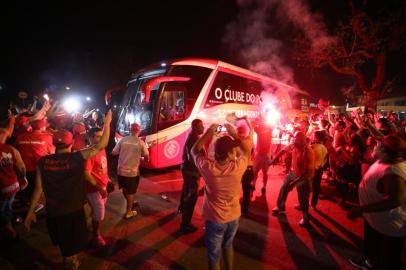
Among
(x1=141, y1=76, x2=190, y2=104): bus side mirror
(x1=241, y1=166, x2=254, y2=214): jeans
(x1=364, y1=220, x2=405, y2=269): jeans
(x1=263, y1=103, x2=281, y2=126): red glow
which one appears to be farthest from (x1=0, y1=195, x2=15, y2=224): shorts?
(x1=263, y1=103, x2=281, y2=126): red glow

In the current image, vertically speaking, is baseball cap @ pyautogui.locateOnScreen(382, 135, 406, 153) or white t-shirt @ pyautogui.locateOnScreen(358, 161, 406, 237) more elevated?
baseball cap @ pyautogui.locateOnScreen(382, 135, 406, 153)

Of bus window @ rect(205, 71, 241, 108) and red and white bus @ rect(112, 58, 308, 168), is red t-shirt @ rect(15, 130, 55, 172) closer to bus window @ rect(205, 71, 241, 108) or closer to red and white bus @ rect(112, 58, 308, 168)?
red and white bus @ rect(112, 58, 308, 168)

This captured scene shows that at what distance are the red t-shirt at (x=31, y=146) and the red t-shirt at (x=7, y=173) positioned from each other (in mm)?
991

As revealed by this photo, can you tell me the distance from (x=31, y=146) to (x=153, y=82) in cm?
328

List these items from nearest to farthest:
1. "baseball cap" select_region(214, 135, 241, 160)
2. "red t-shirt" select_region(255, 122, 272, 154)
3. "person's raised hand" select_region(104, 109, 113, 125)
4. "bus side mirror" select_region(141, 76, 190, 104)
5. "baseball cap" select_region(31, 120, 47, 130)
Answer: "baseball cap" select_region(214, 135, 241, 160) < "person's raised hand" select_region(104, 109, 113, 125) < "baseball cap" select_region(31, 120, 47, 130) < "red t-shirt" select_region(255, 122, 272, 154) < "bus side mirror" select_region(141, 76, 190, 104)

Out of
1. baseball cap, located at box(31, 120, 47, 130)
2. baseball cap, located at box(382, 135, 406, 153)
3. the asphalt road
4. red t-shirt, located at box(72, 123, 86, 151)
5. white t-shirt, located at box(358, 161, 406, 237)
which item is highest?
Result: baseball cap, located at box(382, 135, 406, 153)

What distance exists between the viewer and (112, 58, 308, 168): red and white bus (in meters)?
7.92

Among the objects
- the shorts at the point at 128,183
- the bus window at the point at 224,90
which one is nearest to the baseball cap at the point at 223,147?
the shorts at the point at 128,183

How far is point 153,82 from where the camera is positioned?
7051 mm

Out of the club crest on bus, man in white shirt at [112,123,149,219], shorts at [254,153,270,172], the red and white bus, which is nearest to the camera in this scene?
man in white shirt at [112,123,149,219]

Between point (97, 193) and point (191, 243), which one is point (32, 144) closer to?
point (97, 193)

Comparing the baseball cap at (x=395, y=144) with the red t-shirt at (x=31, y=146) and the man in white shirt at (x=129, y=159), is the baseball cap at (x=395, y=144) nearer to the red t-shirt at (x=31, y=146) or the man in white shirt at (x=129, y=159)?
the man in white shirt at (x=129, y=159)

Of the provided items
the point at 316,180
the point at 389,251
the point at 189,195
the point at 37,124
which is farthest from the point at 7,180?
the point at 316,180

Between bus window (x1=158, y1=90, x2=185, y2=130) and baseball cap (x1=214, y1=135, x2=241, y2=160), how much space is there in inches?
216
